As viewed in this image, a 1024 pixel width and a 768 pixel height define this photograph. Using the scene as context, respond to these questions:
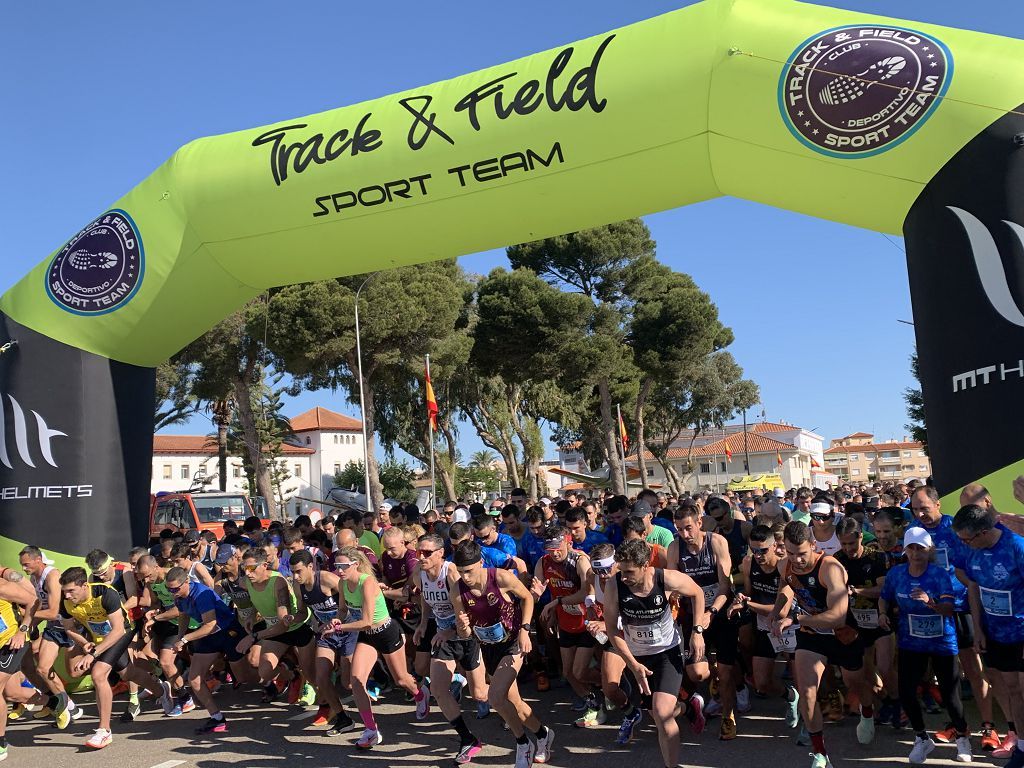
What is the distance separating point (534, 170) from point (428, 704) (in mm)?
5050

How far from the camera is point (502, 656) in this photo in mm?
6113

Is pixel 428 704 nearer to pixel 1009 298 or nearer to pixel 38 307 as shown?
pixel 1009 298

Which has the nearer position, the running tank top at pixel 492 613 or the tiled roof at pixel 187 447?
the running tank top at pixel 492 613

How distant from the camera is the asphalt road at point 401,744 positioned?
576 cm

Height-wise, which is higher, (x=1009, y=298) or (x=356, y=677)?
(x=1009, y=298)

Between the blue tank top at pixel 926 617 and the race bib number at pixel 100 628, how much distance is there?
21.6 ft

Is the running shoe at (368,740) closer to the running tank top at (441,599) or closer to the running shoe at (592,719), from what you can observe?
the running tank top at (441,599)

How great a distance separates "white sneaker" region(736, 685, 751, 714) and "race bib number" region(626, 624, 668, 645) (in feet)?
5.81

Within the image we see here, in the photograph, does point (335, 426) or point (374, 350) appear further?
point (335, 426)

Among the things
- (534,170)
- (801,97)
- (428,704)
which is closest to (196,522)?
(428,704)

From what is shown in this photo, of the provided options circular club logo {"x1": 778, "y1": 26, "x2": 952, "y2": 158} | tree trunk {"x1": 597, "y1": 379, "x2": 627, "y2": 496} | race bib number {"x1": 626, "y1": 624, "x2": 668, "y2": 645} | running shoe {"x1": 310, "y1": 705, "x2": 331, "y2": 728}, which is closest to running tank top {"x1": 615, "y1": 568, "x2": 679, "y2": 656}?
race bib number {"x1": 626, "y1": 624, "x2": 668, "y2": 645}

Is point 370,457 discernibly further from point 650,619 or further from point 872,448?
point 872,448

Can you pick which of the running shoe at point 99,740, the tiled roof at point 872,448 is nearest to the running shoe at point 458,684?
the running shoe at point 99,740

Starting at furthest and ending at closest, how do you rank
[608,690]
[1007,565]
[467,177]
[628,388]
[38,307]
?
[628,388] < [38,307] < [467,177] < [608,690] < [1007,565]
